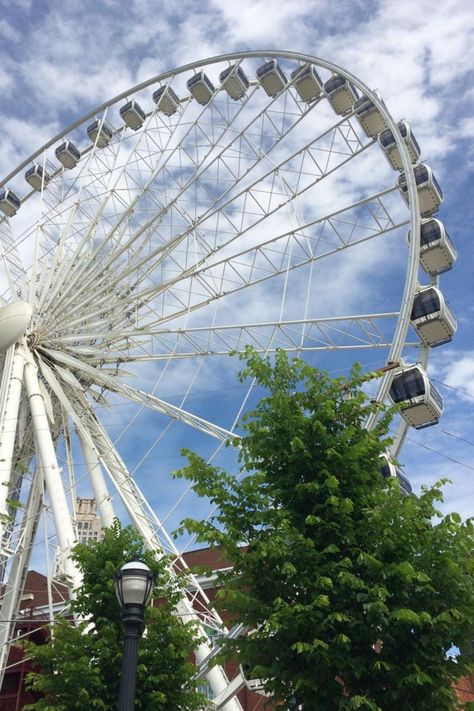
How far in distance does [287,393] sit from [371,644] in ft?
13.1

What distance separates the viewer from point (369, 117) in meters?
24.2

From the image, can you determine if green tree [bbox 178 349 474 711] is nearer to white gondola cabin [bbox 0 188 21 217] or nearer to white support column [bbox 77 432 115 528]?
white support column [bbox 77 432 115 528]

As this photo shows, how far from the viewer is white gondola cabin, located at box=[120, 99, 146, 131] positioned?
2902 cm

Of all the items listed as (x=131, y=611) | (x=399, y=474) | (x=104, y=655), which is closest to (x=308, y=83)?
(x=399, y=474)

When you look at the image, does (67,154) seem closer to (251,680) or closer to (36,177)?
(36,177)

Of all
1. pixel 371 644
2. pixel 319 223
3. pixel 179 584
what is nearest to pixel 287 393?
pixel 371 644

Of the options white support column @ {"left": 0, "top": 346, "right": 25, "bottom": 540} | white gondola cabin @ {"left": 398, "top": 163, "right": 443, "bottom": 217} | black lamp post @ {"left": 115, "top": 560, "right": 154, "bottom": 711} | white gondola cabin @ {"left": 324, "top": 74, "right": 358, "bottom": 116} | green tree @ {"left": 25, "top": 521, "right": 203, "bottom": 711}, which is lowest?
black lamp post @ {"left": 115, "top": 560, "right": 154, "bottom": 711}

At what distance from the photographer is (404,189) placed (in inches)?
891

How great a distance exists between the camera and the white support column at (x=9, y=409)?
18734 mm

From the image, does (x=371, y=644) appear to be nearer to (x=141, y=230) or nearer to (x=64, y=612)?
(x=64, y=612)

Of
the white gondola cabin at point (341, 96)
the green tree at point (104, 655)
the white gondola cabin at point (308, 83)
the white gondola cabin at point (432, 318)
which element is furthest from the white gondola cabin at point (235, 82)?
the green tree at point (104, 655)

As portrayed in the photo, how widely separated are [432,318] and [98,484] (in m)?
10.5

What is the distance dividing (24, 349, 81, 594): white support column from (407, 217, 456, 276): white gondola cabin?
39.8 ft

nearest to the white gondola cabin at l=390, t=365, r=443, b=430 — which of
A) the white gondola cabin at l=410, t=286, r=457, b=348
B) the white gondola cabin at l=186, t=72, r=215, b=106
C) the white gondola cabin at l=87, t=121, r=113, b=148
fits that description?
the white gondola cabin at l=410, t=286, r=457, b=348
